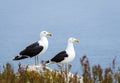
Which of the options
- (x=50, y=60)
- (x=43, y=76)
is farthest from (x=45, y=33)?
(x=43, y=76)

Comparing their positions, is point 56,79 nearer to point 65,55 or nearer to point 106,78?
point 106,78

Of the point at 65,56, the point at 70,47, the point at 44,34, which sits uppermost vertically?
the point at 44,34

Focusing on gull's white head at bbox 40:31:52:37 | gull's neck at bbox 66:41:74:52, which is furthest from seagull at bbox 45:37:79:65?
gull's white head at bbox 40:31:52:37

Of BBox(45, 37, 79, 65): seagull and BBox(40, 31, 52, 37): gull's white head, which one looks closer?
BBox(45, 37, 79, 65): seagull

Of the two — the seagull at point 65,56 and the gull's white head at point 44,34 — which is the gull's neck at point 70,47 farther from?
the gull's white head at point 44,34

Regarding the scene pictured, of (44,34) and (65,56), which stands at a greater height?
(44,34)

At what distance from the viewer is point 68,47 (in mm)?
18406

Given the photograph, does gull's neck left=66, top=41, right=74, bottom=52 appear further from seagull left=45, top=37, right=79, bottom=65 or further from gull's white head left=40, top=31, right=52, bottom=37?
gull's white head left=40, top=31, right=52, bottom=37

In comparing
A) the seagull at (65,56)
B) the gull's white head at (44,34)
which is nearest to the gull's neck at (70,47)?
the seagull at (65,56)

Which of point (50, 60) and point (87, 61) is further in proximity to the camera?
point (50, 60)

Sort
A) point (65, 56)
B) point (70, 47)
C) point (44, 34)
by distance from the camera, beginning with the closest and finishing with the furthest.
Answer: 1. point (65, 56)
2. point (70, 47)
3. point (44, 34)

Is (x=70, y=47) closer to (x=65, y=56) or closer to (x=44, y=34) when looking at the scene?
(x=65, y=56)

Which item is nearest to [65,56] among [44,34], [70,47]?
[70,47]

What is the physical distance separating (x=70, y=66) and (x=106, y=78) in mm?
490
